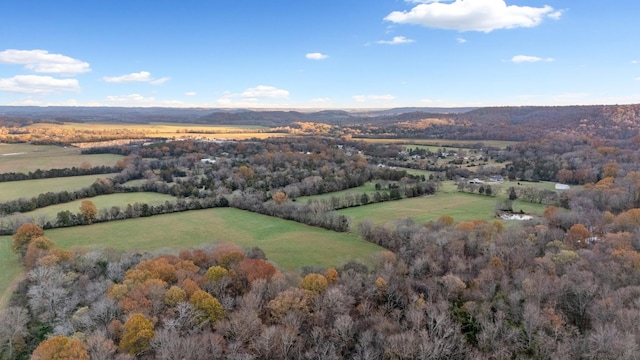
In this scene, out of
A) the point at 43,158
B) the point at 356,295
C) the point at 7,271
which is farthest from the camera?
the point at 43,158

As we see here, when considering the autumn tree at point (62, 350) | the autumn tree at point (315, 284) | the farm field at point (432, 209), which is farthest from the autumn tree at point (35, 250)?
the farm field at point (432, 209)

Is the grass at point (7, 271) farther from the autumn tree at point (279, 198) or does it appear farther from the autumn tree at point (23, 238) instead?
the autumn tree at point (279, 198)

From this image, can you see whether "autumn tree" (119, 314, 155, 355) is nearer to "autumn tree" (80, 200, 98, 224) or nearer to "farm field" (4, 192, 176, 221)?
"autumn tree" (80, 200, 98, 224)

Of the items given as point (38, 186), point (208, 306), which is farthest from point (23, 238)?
point (38, 186)

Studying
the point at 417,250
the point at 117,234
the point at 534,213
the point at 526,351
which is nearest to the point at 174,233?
the point at 117,234

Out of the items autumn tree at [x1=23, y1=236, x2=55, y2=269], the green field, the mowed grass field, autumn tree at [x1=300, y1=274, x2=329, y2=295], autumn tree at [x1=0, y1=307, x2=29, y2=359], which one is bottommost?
autumn tree at [x1=0, y1=307, x2=29, y2=359]

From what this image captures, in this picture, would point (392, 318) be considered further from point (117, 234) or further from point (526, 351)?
point (117, 234)

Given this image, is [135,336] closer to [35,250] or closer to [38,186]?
[35,250]

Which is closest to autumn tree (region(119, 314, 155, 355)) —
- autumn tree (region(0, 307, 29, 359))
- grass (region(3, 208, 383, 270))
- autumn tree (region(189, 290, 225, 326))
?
autumn tree (region(189, 290, 225, 326))
